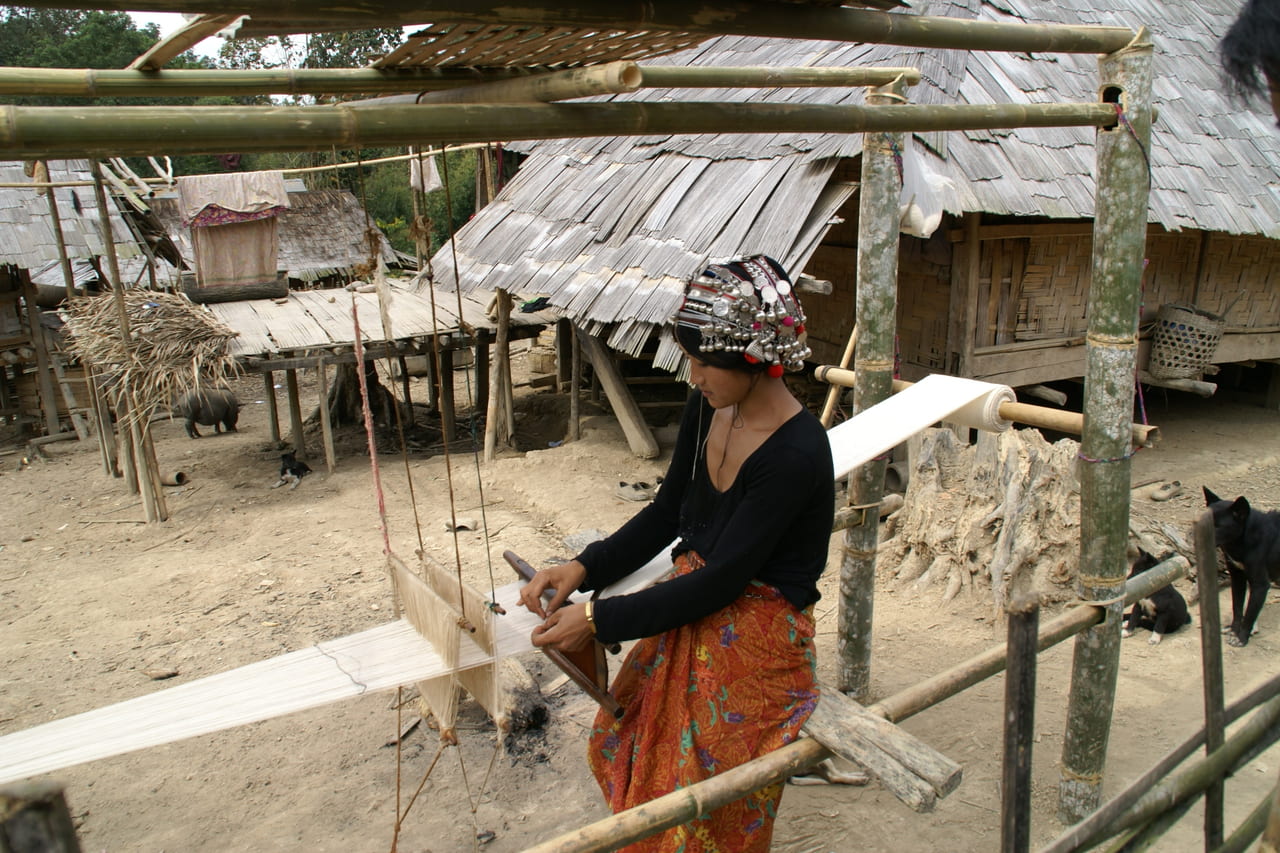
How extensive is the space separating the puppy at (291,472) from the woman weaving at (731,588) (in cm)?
694

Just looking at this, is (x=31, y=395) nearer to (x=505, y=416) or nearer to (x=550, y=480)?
(x=505, y=416)

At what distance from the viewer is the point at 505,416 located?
29.8 feet

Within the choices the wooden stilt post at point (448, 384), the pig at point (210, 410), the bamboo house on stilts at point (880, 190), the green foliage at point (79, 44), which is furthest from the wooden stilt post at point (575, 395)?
the green foliage at point (79, 44)

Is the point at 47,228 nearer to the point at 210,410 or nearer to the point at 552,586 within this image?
the point at 210,410

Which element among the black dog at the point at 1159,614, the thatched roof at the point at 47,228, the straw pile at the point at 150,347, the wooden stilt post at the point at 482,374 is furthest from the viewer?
the thatched roof at the point at 47,228

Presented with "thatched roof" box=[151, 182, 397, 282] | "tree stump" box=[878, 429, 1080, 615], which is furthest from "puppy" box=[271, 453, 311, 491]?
"tree stump" box=[878, 429, 1080, 615]

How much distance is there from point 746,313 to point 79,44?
80.9 ft

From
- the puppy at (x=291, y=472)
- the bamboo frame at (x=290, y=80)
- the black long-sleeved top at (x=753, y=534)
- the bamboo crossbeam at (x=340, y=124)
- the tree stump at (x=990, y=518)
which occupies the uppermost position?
the bamboo frame at (x=290, y=80)

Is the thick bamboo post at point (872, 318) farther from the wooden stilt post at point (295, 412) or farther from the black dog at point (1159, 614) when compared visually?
the wooden stilt post at point (295, 412)

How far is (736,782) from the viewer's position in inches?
74.7

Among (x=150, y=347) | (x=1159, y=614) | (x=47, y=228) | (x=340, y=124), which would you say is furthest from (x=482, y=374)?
(x=340, y=124)

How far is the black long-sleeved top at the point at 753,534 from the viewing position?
77.1 inches

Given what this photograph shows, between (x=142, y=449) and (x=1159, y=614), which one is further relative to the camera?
(x=142, y=449)

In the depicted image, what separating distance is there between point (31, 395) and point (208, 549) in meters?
6.35
